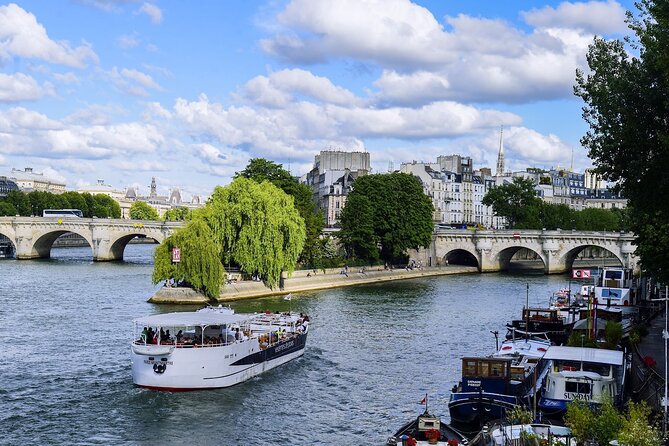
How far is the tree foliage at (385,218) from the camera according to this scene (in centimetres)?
9644

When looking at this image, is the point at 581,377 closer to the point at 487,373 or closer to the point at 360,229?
the point at 487,373

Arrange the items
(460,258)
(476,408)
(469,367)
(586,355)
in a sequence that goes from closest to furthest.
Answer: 1. (476,408)
2. (469,367)
3. (586,355)
4. (460,258)

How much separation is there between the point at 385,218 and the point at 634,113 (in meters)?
68.5

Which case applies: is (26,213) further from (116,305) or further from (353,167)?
(116,305)

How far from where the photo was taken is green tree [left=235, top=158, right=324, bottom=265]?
8581cm

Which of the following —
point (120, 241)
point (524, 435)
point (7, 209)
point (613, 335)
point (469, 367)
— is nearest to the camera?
point (524, 435)

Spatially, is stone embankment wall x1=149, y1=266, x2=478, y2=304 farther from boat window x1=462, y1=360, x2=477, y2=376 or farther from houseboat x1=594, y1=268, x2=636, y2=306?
boat window x1=462, y1=360, x2=477, y2=376

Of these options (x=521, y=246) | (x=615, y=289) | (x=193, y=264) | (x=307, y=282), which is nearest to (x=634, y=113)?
(x=615, y=289)

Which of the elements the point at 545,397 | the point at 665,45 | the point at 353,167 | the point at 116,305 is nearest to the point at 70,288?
the point at 116,305

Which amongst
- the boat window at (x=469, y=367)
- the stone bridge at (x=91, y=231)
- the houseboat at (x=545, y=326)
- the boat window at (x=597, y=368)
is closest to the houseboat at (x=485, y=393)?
the boat window at (x=469, y=367)

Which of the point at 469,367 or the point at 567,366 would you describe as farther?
the point at 469,367

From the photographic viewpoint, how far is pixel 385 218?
3895 inches

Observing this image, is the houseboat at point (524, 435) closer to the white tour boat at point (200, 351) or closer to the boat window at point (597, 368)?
the boat window at point (597, 368)

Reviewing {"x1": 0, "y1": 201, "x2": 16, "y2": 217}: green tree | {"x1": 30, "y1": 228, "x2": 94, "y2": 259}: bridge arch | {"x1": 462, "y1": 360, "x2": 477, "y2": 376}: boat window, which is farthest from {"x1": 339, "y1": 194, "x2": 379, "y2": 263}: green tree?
{"x1": 0, "y1": 201, "x2": 16, "y2": 217}: green tree
